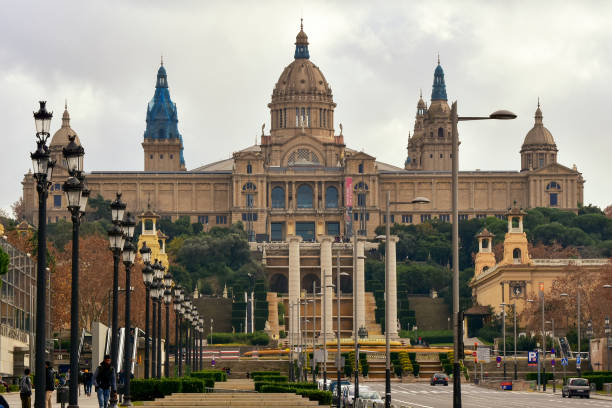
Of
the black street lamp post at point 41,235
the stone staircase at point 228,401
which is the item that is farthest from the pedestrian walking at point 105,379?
the black street lamp post at point 41,235

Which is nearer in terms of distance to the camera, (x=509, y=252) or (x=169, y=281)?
(x=169, y=281)

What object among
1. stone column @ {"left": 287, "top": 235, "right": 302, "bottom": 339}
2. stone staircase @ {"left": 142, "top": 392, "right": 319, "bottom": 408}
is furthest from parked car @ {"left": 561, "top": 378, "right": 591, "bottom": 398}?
stone column @ {"left": 287, "top": 235, "right": 302, "bottom": 339}

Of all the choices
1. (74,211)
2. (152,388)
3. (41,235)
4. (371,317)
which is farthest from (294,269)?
(41,235)

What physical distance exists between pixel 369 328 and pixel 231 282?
18945mm

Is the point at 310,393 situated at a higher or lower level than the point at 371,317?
lower

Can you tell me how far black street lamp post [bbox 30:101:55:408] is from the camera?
30.9 metres

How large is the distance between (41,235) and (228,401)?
517 inches

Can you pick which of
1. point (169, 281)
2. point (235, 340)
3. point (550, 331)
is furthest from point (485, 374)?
point (169, 281)

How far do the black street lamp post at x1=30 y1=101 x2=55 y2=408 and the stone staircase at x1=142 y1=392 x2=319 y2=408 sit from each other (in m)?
11.3

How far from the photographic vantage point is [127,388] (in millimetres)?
45562

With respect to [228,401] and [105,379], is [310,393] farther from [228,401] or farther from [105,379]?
[105,379]

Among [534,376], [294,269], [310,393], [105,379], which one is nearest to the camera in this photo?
[105,379]

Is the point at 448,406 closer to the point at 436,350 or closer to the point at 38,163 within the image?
the point at 38,163

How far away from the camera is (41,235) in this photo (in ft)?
106
